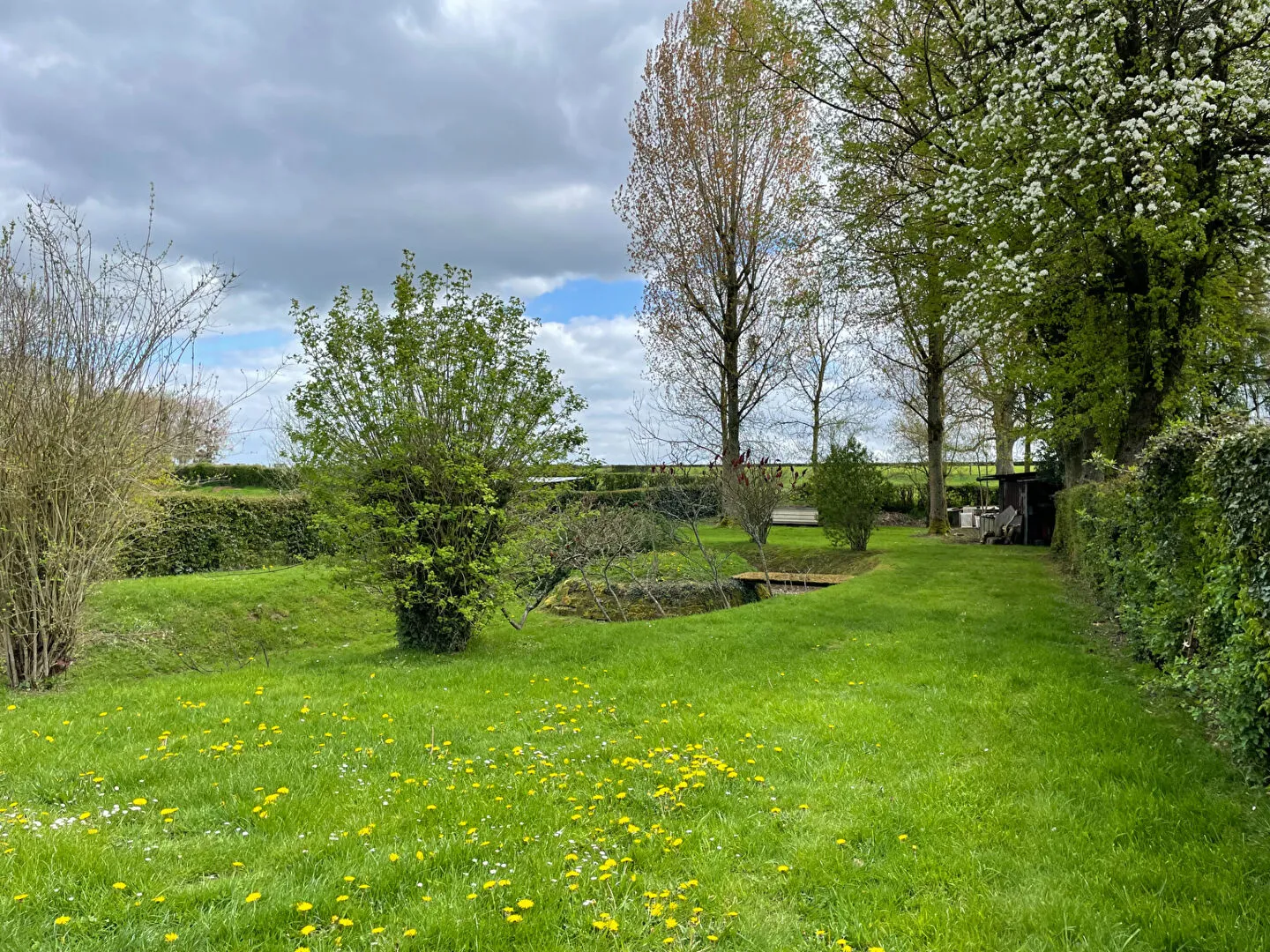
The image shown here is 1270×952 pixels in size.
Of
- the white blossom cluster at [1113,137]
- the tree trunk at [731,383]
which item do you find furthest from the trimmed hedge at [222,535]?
→ the white blossom cluster at [1113,137]

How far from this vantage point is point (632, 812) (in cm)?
396

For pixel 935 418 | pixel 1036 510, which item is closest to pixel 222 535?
pixel 935 418

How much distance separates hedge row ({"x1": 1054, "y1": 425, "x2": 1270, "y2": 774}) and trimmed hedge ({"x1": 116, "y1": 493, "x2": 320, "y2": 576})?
567 inches

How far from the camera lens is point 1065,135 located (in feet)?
31.9

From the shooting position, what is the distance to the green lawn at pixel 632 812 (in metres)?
2.87

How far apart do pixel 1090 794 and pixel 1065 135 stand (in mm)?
9049

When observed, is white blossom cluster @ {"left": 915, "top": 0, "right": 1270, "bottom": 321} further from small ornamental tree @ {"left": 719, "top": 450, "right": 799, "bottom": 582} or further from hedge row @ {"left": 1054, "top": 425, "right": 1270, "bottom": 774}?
small ornamental tree @ {"left": 719, "top": 450, "right": 799, "bottom": 582}

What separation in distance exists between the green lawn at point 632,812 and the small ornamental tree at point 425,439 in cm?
154

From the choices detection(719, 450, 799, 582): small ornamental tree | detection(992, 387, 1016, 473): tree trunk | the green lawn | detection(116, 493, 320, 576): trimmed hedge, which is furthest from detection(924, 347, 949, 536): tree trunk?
detection(116, 493, 320, 576): trimmed hedge

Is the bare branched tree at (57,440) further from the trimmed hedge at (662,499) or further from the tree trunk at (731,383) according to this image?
the tree trunk at (731,383)

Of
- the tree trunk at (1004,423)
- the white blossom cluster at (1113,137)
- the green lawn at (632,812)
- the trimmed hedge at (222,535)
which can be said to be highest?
the white blossom cluster at (1113,137)

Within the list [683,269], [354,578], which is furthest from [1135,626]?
[683,269]

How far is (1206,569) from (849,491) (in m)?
13.7

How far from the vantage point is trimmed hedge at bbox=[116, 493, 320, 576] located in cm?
1572
